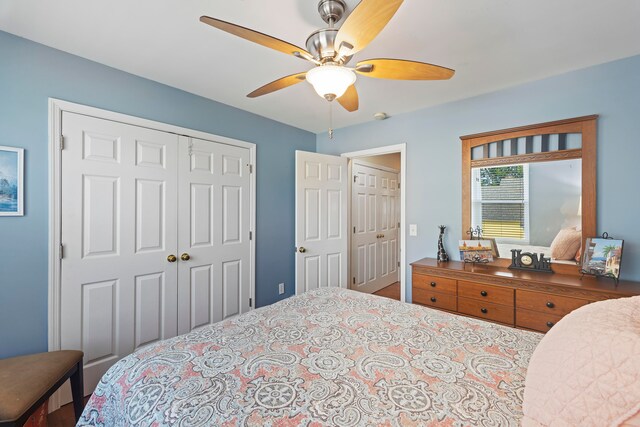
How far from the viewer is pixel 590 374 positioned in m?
0.65

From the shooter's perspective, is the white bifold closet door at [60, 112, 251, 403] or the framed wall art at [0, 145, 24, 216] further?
the white bifold closet door at [60, 112, 251, 403]

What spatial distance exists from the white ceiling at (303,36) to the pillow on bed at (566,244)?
129 centimetres

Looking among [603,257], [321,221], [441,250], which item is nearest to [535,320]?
[603,257]

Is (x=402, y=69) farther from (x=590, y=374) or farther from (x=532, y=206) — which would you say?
(x=532, y=206)

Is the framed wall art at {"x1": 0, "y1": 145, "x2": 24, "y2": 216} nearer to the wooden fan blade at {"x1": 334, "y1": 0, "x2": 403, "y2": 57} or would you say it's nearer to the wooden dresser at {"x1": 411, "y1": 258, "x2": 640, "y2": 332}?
the wooden fan blade at {"x1": 334, "y1": 0, "x2": 403, "y2": 57}

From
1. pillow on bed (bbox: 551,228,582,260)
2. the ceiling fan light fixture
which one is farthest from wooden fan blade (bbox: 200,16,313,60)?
pillow on bed (bbox: 551,228,582,260)

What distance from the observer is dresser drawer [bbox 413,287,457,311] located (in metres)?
2.40

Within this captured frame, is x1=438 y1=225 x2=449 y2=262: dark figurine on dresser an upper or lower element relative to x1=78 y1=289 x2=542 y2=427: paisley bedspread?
upper

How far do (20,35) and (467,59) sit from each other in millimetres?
2981

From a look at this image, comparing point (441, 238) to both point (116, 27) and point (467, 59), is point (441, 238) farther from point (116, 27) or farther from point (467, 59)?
point (116, 27)

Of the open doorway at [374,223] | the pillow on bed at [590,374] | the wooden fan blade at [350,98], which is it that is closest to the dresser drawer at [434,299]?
the open doorway at [374,223]

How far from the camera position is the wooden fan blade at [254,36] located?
1.12m

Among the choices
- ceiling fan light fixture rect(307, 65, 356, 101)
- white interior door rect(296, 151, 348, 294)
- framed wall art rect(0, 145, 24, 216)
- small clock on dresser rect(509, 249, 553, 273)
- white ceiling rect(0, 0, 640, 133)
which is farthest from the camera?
white interior door rect(296, 151, 348, 294)

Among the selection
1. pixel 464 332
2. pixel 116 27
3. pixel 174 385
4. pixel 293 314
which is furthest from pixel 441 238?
pixel 116 27
